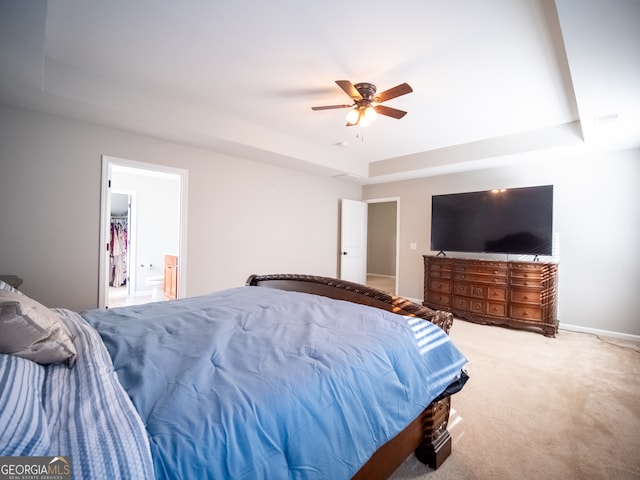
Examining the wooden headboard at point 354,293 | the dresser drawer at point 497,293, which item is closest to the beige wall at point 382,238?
the dresser drawer at point 497,293

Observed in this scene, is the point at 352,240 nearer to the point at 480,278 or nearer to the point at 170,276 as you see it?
the point at 480,278

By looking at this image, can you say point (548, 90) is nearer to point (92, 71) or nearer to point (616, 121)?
point (616, 121)

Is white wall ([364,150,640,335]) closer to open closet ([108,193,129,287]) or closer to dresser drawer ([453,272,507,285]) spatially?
dresser drawer ([453,272,507,285])

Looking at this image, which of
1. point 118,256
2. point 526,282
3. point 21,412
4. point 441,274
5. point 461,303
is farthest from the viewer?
point 118,256

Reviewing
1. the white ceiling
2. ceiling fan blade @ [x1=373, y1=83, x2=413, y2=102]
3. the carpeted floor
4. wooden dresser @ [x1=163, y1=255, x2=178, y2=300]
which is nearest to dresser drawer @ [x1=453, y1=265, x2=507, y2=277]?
the carpeted floor

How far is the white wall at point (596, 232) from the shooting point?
144 inches

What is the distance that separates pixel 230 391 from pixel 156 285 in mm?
5634

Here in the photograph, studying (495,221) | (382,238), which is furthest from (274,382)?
(382,238)

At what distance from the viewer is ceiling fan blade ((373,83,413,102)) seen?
7.96 ft

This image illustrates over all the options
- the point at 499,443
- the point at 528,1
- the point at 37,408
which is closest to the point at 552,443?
the point at 499,443

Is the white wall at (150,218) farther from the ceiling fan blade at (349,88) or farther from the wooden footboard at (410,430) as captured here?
the wooden footboard at (410,430)

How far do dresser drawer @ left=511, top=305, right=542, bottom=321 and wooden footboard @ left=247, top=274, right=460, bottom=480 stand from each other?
2.93m

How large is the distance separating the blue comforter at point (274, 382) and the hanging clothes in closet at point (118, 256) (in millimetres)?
6066

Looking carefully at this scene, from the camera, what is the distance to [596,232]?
3.87 metres
